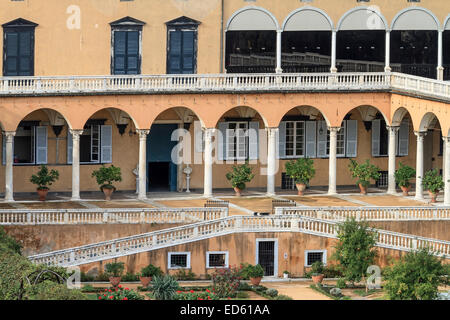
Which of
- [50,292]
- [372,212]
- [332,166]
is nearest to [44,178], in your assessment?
[332,166]

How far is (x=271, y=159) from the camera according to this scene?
209 ft

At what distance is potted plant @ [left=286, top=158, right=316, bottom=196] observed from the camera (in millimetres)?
63781

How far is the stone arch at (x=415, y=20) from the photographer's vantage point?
6438cm

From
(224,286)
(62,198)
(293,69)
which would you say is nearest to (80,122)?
(62,198)

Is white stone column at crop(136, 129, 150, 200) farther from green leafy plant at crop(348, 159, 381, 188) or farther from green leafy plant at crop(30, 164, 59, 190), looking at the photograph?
green leafy plant at crop(348, 159, 381, 188)

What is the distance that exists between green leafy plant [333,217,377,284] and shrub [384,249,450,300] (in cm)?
368

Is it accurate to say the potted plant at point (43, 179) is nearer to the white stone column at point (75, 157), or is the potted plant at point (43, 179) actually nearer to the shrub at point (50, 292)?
the white stone column at point (75, 157)

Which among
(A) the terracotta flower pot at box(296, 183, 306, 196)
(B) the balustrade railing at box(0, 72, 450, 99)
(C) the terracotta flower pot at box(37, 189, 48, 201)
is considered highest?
(B) the balustrade railing at box(0, 72, 450, 99)

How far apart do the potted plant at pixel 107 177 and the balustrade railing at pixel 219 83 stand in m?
3.43

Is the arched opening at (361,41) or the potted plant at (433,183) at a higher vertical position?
the arched opening at (361,41)

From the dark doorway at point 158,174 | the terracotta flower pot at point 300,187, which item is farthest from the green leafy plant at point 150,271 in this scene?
the dark doorway at point 158,174

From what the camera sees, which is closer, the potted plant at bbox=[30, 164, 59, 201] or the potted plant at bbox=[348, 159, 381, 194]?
the potted plant at bbox=[30, 164, 59, 201]

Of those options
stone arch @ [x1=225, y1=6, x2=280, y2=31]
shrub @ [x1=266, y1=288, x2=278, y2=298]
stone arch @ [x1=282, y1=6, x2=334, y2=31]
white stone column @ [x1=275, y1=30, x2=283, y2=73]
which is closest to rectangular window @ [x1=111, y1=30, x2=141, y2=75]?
stone arch @ [x1=225, y1=6, x2=280, y2=31]

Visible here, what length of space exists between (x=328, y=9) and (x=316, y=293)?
1681 cm
